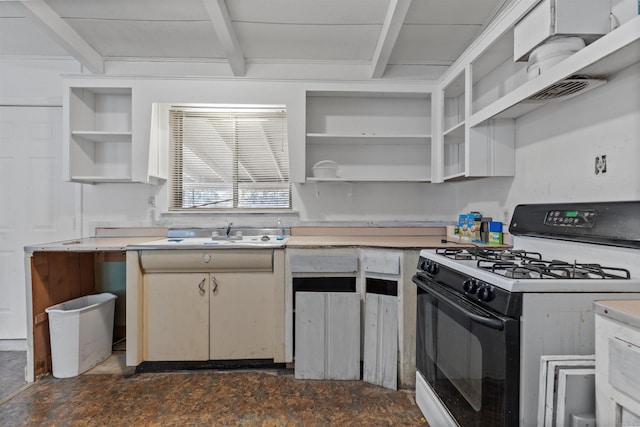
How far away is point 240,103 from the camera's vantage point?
102 inches

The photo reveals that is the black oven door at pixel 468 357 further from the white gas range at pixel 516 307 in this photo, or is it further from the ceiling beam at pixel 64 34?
the ceiling beam at pixel 64 34

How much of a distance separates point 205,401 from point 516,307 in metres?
1.79

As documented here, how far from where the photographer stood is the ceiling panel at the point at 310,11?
2.00 metres

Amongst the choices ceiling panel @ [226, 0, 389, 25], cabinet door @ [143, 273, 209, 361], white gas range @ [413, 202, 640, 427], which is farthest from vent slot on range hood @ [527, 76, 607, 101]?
cabinet door @ [143, 273, 209, 361]

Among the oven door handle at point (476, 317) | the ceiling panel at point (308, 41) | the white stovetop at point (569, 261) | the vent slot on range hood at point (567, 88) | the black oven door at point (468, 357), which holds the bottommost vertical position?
the black oven door at point (468, 357)

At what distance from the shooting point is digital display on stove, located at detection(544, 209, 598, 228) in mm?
1404

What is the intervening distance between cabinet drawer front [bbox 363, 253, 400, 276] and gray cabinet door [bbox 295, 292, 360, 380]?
8.6 inches

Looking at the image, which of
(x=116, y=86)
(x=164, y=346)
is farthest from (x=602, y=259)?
(x=116, y=86)

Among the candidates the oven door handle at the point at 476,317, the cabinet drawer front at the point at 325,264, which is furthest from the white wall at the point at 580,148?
the cabinet drawer front at the point at 325,264

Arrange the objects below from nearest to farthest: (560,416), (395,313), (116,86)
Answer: (560,416) → (395,313) → (116,86)

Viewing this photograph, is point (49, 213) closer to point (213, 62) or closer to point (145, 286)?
point (145, 286)

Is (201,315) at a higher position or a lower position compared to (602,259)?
lower

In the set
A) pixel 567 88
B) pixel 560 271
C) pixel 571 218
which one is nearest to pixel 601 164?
pixel 571 218

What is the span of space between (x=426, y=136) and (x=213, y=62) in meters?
1.86
